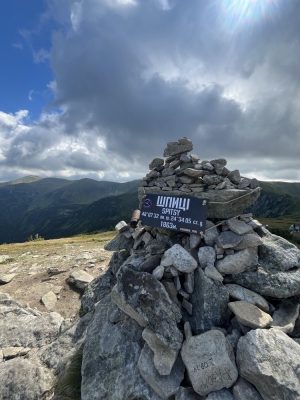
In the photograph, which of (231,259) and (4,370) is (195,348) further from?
(4,370)

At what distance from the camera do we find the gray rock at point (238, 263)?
7867 mm

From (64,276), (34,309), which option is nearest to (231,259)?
(34,309)

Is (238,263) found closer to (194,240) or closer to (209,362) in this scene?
(194,240)

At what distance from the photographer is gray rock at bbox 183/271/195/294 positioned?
25.6ft

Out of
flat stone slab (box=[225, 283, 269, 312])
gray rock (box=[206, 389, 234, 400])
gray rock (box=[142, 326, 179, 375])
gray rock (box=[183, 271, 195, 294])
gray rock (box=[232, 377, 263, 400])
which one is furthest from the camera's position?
gray rock (box=[183, 271, 195, 294])

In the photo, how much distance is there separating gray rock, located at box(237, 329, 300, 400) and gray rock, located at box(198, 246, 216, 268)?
8.70 feet

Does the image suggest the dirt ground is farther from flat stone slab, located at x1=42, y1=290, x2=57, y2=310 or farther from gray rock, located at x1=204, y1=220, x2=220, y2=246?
gray rock, located at x1=204, y1=220, x2=220, y2=246

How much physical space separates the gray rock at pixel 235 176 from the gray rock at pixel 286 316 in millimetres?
5384

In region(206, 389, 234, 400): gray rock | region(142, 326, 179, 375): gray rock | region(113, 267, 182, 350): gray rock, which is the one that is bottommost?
region(206, 389, 234, 400): gray rock

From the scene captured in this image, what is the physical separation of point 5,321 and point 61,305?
2.93m

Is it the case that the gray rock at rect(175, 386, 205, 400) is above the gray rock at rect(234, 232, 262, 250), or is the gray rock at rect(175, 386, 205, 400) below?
below

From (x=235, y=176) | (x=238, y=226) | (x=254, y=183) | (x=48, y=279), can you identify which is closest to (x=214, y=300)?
(x=238, y=226)

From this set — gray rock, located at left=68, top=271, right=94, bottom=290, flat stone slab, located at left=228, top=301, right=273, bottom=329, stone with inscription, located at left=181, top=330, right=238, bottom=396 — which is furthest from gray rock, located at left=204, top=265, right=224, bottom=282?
gray rock, located at left=68, top=271, right=94, bottom=290

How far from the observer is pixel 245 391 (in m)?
5.32
